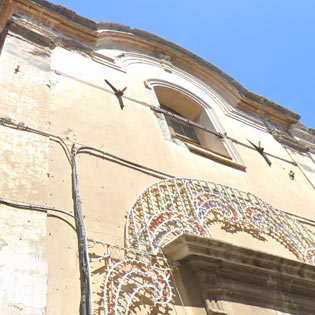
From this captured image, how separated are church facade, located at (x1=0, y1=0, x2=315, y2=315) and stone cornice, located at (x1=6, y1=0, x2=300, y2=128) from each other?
36 millimetres

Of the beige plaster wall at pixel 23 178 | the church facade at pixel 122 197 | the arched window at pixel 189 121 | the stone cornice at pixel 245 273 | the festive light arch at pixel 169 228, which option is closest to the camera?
the beige plaster wall at pixel 23 178

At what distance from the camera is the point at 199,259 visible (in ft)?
10.7

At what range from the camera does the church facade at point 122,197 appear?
265 centimetres

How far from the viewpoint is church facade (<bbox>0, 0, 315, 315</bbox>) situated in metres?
2.65

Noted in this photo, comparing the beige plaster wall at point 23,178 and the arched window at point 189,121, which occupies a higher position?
the arched window at point 189,121

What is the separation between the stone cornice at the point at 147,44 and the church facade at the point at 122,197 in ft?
0.12

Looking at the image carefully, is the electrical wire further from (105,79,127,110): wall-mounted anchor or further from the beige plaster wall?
(105,79,127,110): wall-mounted anchor

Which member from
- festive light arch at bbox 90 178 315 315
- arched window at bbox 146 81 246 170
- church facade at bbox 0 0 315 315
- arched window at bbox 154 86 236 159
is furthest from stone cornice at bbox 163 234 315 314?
arched window at bbox 154 86 236 159

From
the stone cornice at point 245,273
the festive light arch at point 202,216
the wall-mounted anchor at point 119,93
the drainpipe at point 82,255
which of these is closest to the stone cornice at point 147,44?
the wall-mounted anchor at point 119,93

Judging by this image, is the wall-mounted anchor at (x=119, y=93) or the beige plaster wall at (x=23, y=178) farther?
the wall-mounted anchor at (x=119, y=93)

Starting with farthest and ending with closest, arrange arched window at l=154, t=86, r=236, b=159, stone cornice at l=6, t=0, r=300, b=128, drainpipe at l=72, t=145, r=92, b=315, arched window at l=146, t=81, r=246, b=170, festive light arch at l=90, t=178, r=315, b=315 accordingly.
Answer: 1. arched window at l=154, t=86, r=236, b=159
2. stone cornice at l=6, t=0, r=300, b=128
3. arched window at l=146, t=81, r=246, b=170
4. festive light arch at l=90, t=178, r=315, b=315
5. drainpipe at l=72, t=145, r=92, b=315

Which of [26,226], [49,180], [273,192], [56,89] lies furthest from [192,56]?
[26,226]

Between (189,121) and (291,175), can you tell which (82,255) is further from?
(291,175)

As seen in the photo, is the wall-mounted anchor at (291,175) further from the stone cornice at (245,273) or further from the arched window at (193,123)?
the stone cornice at (245,273)
